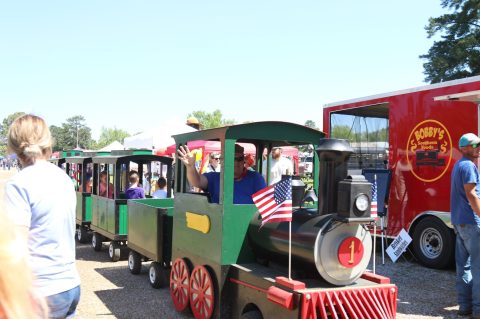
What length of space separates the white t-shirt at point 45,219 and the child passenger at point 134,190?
568 centimetres

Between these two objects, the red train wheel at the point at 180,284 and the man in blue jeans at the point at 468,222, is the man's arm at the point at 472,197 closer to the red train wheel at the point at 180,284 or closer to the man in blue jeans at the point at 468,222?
the man in blue jeans at the point at 468,222

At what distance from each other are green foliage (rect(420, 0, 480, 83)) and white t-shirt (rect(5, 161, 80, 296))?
28.5 meters

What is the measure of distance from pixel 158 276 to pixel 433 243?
4.27m

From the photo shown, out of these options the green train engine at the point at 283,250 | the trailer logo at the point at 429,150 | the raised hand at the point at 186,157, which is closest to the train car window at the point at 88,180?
the green train engine at the point at 283,250

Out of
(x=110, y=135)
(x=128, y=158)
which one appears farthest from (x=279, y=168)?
(x=110, y=135)

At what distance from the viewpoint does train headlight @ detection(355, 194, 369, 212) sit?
341 centimetres

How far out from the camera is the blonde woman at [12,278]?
932 mm

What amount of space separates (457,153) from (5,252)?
698cm

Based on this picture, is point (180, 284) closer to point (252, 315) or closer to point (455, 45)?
point (252, 315)

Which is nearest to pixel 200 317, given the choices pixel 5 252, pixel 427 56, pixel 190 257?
pixel 190 257

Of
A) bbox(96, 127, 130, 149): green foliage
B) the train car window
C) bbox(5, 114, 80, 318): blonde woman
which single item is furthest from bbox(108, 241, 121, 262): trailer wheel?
bbox(96, 127, 130, 149): green foliage

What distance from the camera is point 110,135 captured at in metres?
109

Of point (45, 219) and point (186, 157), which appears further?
point (186, 157)

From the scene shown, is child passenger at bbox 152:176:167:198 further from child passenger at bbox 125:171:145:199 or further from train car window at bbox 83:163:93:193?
train car window at bbox 83:163:93:193
